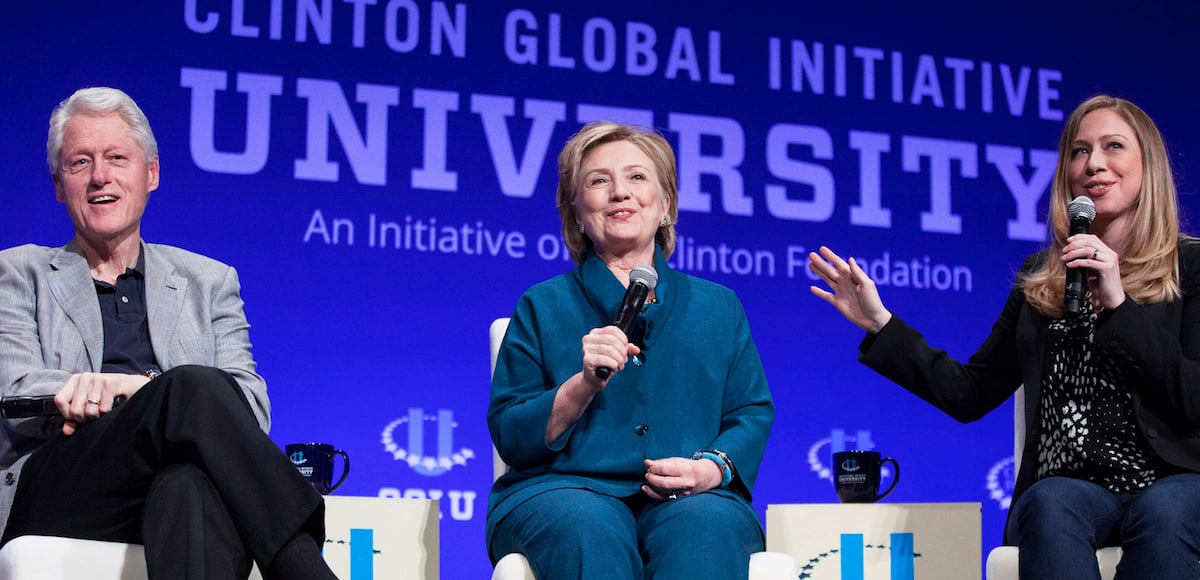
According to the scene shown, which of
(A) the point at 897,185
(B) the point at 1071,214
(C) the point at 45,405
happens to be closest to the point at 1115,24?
(A) the point at 897,185

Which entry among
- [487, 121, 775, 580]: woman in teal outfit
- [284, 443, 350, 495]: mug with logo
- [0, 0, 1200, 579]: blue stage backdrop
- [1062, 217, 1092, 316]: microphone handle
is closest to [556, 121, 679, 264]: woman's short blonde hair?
[487, 121, 775, 580]: woman in teal outfit

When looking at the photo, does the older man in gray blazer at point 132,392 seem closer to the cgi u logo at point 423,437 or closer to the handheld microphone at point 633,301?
the handheld microphone at point 633,301

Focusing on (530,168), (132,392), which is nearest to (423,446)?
(530,168)

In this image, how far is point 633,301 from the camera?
90.3 inches

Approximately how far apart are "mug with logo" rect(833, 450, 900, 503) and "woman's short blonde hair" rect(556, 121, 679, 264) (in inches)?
27.4

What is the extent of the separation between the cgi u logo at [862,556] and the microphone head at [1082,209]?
0.83m

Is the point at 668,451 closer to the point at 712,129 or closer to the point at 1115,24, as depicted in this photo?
the point at 712,129

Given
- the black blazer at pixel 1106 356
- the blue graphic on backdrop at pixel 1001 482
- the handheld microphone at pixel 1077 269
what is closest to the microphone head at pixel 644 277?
the black blazer at pixel 1106 356

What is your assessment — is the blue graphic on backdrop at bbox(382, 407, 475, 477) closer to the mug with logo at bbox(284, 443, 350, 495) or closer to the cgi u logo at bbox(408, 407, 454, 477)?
the cgi u logo at bbox(408, 407, 454, 477)

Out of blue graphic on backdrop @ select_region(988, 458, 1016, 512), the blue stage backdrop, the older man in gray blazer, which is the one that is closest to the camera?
the older man in gray blazer

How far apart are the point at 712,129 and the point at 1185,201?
5.73 ft

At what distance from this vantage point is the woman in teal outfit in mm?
2197

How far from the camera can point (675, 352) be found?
100 inches

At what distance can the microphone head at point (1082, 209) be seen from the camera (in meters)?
2.55
